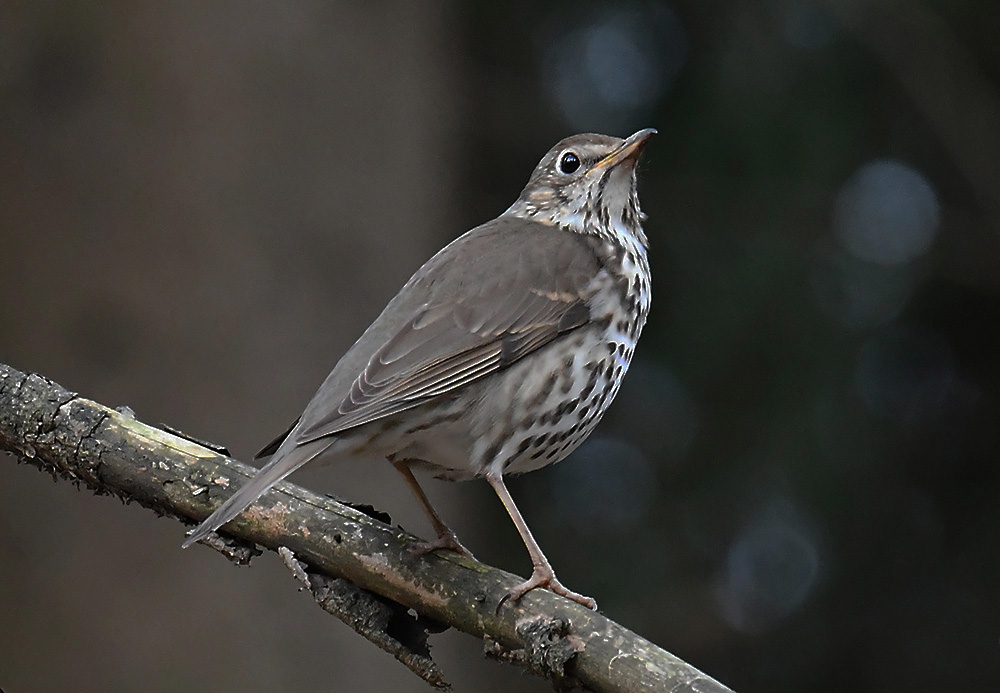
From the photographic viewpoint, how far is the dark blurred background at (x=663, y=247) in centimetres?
373

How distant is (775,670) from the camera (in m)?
4.64

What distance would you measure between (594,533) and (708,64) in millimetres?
1864

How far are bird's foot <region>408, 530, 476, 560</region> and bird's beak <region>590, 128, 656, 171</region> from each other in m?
1.01

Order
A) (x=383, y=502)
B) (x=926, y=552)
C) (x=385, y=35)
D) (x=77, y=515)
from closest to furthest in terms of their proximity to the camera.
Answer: (x=77, y=515) < (x=383, y=502) < (x=385, y=35) < (x=926, y=552)

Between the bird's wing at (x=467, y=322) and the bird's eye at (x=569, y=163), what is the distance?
0.25 m

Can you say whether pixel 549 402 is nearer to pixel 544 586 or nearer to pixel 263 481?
pixel 544 586

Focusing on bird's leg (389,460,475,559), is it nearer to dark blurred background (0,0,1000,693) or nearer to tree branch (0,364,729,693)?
tree branch (0,364,729,693)

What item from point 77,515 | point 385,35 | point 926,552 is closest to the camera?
point 77,515

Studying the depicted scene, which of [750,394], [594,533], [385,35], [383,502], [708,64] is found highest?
[385,35]

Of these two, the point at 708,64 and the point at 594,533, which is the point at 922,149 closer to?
the point at 708,64

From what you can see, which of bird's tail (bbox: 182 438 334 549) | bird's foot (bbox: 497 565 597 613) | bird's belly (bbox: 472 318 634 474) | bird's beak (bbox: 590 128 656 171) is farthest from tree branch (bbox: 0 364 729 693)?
bird's beak (bbox: 590 128 656 171)

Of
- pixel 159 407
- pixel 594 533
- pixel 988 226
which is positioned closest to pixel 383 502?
pixel 159 407

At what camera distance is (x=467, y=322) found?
8.31ft

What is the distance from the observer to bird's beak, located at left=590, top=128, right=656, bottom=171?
9.36 feet
